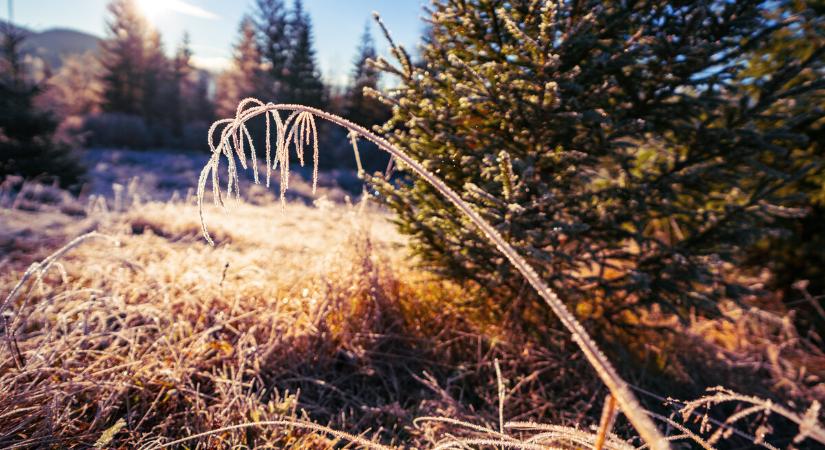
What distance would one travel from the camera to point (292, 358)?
8.36ft

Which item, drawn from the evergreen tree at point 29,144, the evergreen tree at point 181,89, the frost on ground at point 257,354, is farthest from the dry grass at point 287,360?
the evergreen tree at point 181,89

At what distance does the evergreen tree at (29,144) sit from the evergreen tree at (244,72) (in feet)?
47.0

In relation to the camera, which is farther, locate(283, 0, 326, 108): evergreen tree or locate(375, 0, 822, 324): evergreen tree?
locate(283, 0, 326, 108): evergreen tree

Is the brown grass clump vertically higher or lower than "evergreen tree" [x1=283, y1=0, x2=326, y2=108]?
lower

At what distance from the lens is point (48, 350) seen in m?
2.00

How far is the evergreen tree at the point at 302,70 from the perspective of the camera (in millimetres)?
22484

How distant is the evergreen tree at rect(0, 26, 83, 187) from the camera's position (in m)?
9.49

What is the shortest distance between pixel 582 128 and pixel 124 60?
31965 millimetres

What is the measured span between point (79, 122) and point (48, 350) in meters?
26.7

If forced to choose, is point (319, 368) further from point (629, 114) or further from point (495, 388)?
A: point (629, 114)

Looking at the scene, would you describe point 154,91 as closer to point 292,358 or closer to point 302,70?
point 302,70

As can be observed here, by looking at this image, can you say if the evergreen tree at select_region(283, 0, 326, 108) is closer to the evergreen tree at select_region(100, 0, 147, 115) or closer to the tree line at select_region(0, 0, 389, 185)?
the tree line at select_region(0, 0, 389, 185)

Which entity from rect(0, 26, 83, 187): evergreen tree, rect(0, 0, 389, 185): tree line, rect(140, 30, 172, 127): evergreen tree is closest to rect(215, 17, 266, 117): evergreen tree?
rect(0, 0, 389, 185): tree line

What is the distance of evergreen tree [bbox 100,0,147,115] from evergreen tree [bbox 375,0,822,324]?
29.9 meters
